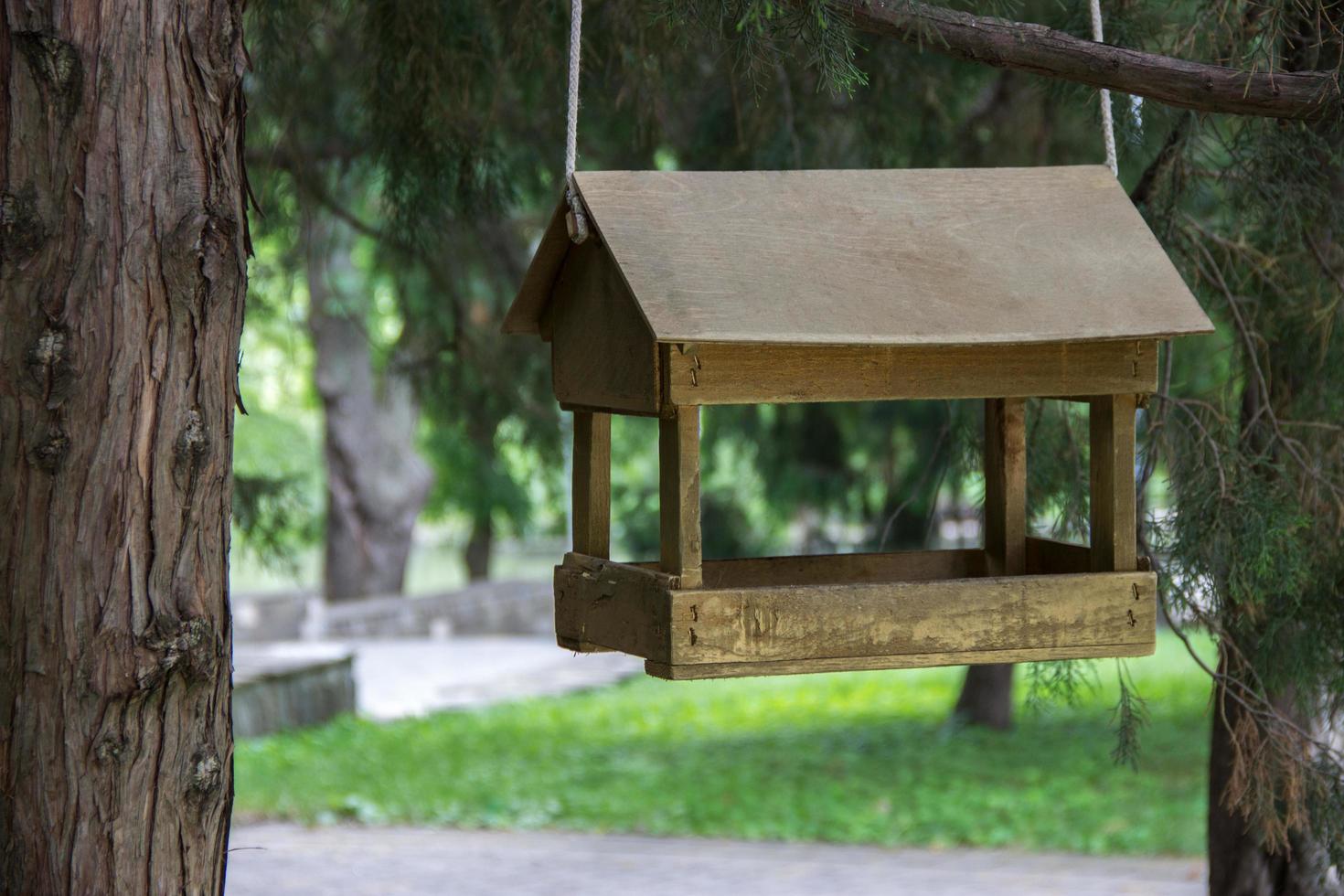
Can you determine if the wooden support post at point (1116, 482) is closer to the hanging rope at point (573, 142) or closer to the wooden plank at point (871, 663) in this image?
the wooden plank at point (871, 663)

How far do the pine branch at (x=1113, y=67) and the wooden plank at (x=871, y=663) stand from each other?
0.86 metres

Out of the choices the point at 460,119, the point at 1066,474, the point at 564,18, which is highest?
the point at 564,18

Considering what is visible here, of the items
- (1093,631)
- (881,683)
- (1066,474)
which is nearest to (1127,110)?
(1066,474)

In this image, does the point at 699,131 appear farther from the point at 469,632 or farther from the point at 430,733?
the point at 469,632

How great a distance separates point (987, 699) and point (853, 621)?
7511 millimetres

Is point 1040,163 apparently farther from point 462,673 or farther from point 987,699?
Answer: point 462,673

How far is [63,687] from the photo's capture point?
2.03 meters

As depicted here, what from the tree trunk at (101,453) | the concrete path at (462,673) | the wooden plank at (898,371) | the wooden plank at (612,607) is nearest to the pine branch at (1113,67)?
the wooden plank at (898,371)

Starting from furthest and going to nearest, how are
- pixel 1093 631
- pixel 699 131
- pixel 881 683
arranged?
pixel 881 683 → pixel 699 131 → pixel 1093 631

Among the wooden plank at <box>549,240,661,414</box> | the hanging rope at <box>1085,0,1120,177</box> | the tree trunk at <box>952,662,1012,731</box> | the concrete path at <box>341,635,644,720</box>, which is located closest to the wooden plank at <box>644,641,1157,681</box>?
the wooden plank at <box>549,240,661,414</box>

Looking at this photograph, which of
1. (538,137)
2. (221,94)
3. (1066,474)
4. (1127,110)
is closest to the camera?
(221,94)

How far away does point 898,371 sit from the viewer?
227 cm

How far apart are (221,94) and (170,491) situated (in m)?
0.59

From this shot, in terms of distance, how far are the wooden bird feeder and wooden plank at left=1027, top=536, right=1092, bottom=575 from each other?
0.19 metres
